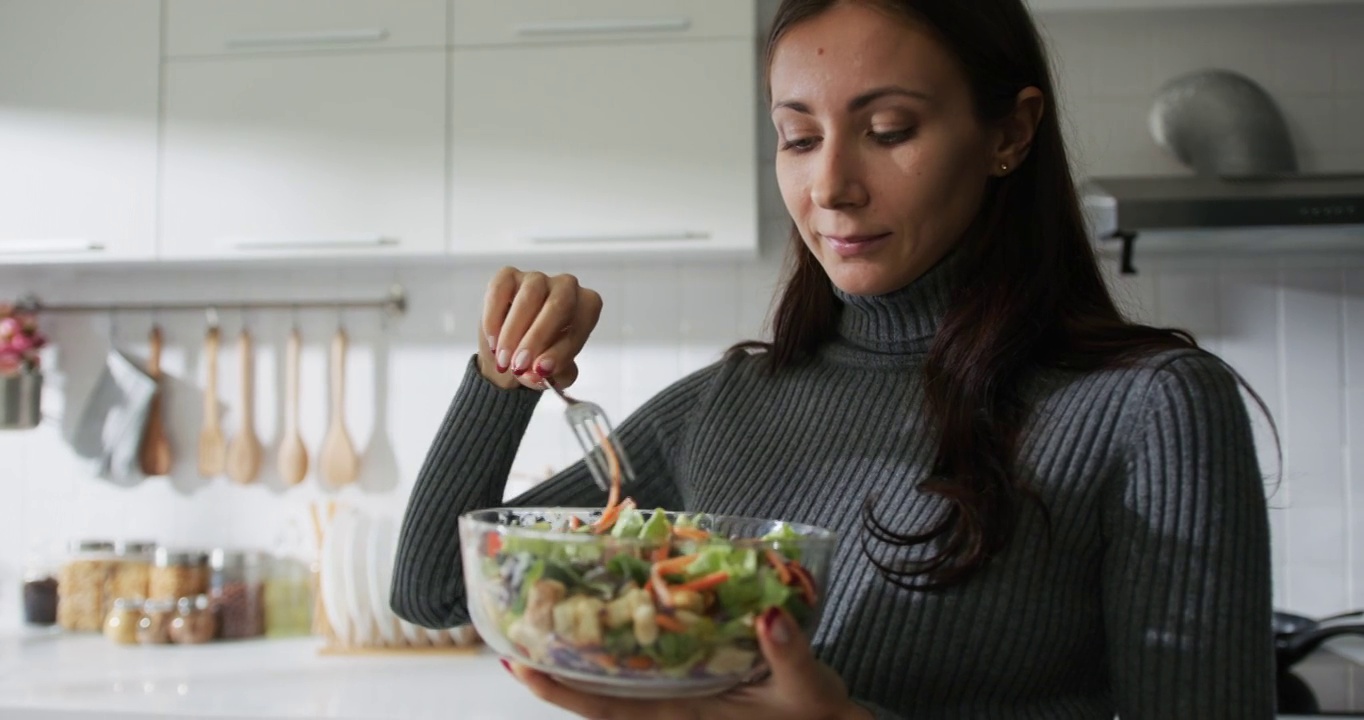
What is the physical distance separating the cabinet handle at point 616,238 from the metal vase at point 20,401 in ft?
3.93

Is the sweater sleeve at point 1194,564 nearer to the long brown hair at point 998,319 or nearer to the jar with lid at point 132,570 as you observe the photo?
the long brown hair at point 998,319

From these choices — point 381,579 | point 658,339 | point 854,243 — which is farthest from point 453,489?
point 658,339

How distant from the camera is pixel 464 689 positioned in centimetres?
207

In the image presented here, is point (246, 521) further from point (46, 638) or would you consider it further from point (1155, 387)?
point (1155, 387)

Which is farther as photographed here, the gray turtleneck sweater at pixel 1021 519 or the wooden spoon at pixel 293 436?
the wooden spoon at pixel 293 436

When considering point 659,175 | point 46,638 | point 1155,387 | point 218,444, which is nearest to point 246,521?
point 218,444

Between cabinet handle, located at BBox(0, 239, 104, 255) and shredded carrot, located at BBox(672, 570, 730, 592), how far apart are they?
2179mm

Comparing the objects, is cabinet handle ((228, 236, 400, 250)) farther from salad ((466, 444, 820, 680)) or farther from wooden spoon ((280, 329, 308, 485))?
salad ((466, 444, 820, 680))

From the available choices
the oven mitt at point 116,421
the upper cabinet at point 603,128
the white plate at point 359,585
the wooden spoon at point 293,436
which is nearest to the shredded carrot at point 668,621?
the upper cabinet at point 603,128

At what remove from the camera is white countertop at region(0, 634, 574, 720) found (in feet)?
6.32

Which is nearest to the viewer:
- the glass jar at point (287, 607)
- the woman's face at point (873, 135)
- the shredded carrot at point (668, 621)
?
the shredded carrot at point (668, 621)

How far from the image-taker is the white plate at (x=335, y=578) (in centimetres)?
235

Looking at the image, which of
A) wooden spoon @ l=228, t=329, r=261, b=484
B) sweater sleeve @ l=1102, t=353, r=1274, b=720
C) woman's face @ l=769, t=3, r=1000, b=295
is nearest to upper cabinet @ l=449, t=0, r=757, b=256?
wooden spoon @ l=228, t=329, r=261, b=484

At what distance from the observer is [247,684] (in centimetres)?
210
